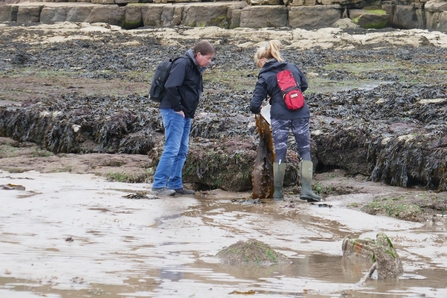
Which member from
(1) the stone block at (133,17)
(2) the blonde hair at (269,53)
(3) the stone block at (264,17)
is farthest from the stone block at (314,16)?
(2) the blonde hair at (269,53)

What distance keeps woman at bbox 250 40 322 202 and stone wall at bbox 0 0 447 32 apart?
22.9 metres

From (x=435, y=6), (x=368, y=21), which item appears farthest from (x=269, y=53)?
(x=368, y=21)

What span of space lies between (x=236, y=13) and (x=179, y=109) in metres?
25.3

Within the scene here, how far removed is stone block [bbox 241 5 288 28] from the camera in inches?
1265

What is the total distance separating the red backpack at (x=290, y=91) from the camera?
7.77m

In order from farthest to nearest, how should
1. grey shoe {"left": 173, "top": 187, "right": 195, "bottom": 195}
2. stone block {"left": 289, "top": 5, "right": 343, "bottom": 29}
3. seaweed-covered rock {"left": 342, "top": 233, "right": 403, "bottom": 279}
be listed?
stone block {"left": 289, "top": 5, "right": 343, "bottom": 29} < grey shoe {"left": 173, "top": 187, "right": 195, "bottom": 195} < seaweed-covered rock {"left": 342, "top": 233, "right": 403, "bottom": 279}

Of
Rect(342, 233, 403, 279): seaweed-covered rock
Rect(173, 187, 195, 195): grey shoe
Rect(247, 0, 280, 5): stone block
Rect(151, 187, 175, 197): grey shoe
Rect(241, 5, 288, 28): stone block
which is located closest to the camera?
Rect(342, 233, 403, 279): seaweed-covered rock

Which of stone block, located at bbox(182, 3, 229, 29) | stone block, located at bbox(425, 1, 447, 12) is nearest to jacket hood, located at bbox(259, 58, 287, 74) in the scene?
stone block, located at bbox(425, 1, 447, 12)

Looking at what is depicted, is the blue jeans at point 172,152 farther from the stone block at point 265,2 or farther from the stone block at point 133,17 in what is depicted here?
the stone block at point 133,17

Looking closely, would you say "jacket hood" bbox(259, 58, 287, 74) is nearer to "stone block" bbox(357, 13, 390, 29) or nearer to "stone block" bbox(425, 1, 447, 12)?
"stone block" bbox(425, 1, 447, 12)

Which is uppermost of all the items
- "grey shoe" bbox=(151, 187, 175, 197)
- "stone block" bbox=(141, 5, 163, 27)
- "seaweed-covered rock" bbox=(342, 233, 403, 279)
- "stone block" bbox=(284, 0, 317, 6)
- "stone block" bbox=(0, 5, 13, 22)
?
"stone block" bbox=(284, 0, 317, 6)

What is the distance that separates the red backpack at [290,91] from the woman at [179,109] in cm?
81

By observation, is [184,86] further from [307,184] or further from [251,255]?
[251,255]

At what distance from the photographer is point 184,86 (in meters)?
8.09
